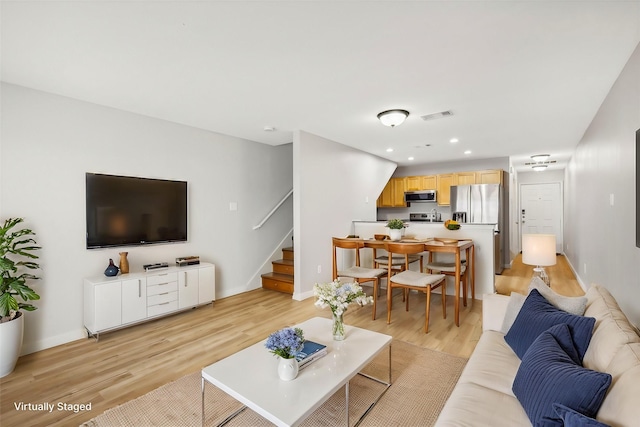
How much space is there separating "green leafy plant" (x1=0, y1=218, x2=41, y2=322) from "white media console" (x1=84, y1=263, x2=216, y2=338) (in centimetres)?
47

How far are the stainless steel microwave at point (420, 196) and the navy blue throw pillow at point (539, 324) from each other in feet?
17.3

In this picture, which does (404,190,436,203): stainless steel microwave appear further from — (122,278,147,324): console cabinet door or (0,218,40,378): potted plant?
(0,218,40,378): potted plant

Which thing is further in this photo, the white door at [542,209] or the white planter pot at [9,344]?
the white door at [542,209]

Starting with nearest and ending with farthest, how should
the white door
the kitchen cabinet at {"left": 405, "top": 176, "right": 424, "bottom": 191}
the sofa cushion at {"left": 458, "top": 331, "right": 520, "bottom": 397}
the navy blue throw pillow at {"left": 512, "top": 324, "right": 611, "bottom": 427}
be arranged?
the navy blue throw pillow at {"left": 512, "top": 324, "right": 611, "bottom": 427} < the sofa cushion at {"left": 458, "top": 331, "right": 520, "bottom": 397} < the kitchen cabinet at {"left": 405, "top": 176, "right": 424, "bottom": 191} < the white door

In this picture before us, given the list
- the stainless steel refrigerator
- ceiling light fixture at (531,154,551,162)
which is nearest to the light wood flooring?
the stainless steel refrigerator

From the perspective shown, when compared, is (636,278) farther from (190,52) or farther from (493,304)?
(190,52)

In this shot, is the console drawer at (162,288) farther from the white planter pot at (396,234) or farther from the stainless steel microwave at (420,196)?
the stainless steel microwave at (420,196)

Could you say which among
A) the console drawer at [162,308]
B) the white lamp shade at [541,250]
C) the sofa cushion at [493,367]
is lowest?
the console drawer at [162,308]

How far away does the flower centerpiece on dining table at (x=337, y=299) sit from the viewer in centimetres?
204

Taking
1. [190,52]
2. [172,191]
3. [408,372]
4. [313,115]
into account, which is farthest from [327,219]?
[190,52]

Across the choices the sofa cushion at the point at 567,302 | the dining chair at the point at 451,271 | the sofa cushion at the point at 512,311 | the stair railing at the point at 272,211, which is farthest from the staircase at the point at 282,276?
the sofa cushion at the point at 567,302

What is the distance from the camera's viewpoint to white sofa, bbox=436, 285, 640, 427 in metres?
0.97

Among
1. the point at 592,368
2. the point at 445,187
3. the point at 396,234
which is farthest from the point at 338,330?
the point at 445,187

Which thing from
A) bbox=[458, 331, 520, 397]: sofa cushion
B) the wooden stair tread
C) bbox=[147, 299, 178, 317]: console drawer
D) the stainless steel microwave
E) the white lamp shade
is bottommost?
bbox=[147, 299, 178, 317]: console drawer
